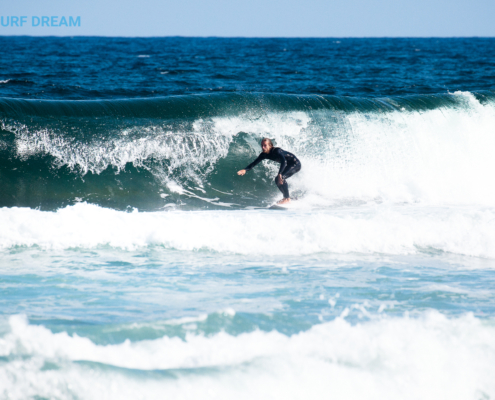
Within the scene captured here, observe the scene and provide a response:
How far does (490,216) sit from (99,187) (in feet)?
22.1

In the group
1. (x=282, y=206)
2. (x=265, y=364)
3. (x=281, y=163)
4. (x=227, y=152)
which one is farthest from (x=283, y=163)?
(x=265, y=364)

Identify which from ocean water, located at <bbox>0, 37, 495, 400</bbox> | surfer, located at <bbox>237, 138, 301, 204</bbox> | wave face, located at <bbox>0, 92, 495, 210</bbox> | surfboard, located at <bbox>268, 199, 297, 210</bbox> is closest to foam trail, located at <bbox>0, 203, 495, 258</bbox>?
ocean water, located at <bbox>0, 37, 495, 400</bbox>

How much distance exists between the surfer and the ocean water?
1.57 feet

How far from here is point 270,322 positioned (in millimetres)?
3889

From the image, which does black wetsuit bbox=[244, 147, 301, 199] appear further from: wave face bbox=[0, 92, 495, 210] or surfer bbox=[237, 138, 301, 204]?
wave face bbox=[0, 92, 495, 210]

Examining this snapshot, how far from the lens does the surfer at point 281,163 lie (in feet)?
28.1

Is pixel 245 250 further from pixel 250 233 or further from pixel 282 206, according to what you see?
pixel 282 206

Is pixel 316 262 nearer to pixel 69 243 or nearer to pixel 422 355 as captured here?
pixel 422 355

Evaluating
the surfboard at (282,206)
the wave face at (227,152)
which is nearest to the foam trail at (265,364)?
the surfboard at (282,206)

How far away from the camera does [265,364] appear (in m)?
3.41

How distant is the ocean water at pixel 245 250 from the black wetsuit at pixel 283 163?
0.50 meters

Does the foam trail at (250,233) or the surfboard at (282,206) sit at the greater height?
the surfboard at (282,206)

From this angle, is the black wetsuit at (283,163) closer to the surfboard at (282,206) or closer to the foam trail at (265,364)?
the surfboard at (282,206)

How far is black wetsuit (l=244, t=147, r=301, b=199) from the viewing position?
28.2ft
